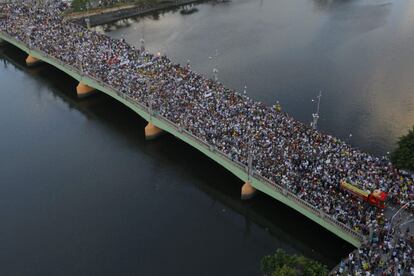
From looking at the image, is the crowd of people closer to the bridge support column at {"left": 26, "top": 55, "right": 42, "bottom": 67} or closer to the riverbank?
the bridge support column at {"left": 26, "top": 55, "right": 42, "bottom": 67}

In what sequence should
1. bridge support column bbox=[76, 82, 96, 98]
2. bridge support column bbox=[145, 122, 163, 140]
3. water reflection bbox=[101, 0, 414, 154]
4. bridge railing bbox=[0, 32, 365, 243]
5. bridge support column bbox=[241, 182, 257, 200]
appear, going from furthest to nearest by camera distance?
1. bridge support column bbox=[76, 82, 96, 98]
2. water reflection bbox=[101, 0, 414, 154]
3. bridge support column bbox=[145, 122, 163, 140]
4. bridge support column bbox=[241, 182, 257, 200]
5. bridge railing bbox=[0, 32, 365, 243]

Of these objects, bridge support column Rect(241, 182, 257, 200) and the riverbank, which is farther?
the riverbank

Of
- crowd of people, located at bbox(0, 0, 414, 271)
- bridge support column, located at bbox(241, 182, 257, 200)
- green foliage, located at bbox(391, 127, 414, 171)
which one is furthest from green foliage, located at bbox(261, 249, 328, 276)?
green foliage, located at bbox(391, 127, 414, 171)

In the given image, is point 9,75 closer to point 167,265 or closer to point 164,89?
point 164,89

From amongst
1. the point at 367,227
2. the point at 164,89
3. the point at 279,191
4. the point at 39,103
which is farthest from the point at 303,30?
the point at 367,227

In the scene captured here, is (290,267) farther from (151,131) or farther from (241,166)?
(151,131)

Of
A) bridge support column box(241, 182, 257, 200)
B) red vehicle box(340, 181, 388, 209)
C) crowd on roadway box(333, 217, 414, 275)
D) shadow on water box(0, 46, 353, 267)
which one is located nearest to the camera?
crowd on roadway box(333, 217, 414, 275)

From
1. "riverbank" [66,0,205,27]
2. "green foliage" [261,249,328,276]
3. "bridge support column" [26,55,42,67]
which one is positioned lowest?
"bridge support column" [26,55,42,67]
